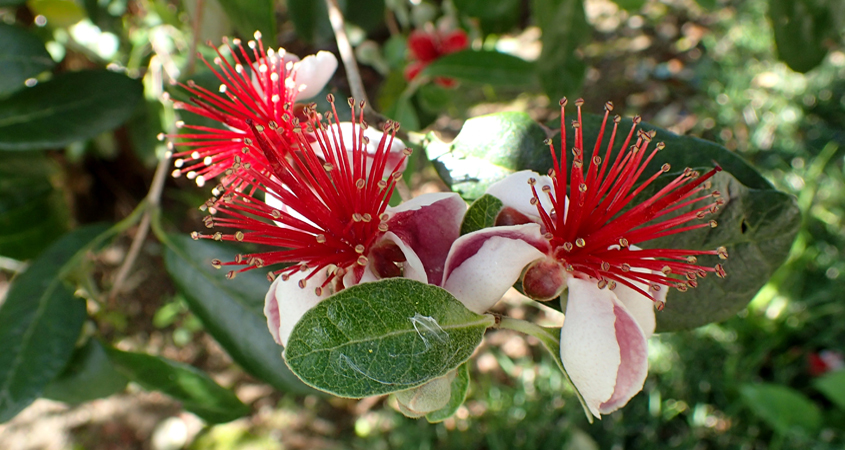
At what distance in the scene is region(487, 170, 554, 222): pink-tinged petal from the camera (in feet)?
2.07

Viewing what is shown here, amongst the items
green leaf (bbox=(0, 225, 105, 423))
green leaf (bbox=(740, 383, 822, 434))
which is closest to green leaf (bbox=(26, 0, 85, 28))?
green leaf (bbox=(0, 225, 105, 423))

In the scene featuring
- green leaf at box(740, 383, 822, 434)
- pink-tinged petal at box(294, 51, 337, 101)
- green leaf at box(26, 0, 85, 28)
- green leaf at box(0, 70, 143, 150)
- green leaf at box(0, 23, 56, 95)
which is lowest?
green leaf at box(740, 383, 822, 434)

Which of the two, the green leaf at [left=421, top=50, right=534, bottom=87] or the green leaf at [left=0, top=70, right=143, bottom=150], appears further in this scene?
the green leaf at [left=421, top=50, right=534, bottom=87]

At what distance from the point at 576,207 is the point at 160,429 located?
8.02ft

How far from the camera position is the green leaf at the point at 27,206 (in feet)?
4.30

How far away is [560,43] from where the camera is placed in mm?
1395

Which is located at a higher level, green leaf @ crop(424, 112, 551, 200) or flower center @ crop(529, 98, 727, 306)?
green leaf @ crop(424, 112, 551, 200)

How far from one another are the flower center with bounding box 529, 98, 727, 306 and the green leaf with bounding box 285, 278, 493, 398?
0.56ft

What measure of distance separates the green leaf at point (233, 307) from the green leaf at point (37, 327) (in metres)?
0.20

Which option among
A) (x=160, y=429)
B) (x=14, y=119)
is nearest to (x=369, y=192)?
(x=14, y=119)

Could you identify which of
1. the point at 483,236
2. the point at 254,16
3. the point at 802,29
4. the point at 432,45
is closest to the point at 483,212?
the point at 483,236

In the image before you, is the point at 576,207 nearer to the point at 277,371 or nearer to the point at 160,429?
the point at 277,371

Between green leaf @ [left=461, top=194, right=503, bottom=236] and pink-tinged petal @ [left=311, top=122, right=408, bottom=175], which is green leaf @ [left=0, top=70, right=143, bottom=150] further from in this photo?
green leaf @ [left=461, top=194, right=503, bottom=236]

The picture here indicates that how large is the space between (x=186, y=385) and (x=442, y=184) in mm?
1805
